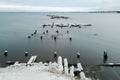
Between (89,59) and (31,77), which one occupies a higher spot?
(31,77)

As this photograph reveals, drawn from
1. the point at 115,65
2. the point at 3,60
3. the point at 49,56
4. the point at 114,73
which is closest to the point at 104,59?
the point at 115,65

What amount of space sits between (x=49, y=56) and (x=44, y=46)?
36.9 ft

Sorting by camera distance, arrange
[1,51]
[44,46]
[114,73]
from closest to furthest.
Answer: [114,73]
[1,51]
[44,46]

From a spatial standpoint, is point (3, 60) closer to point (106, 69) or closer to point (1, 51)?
point (1, 51)

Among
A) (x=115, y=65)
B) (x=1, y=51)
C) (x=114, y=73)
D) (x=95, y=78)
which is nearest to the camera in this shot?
(x=95, y=78)

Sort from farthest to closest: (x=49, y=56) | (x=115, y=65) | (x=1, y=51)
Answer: (x=1, y=51), (x=49, y=56), (x=115, y=65)

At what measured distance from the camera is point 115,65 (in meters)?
38.9

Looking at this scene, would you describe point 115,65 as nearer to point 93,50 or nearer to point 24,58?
point 93,50

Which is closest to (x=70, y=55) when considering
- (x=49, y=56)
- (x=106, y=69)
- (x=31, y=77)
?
(x=49, y=56)

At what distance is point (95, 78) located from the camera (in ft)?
107

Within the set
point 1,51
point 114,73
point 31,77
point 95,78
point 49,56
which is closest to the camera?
point 31,77

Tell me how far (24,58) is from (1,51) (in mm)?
9143

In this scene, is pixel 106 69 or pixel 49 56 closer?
pixel 106 69

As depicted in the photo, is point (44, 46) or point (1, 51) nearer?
point (1, 51)
